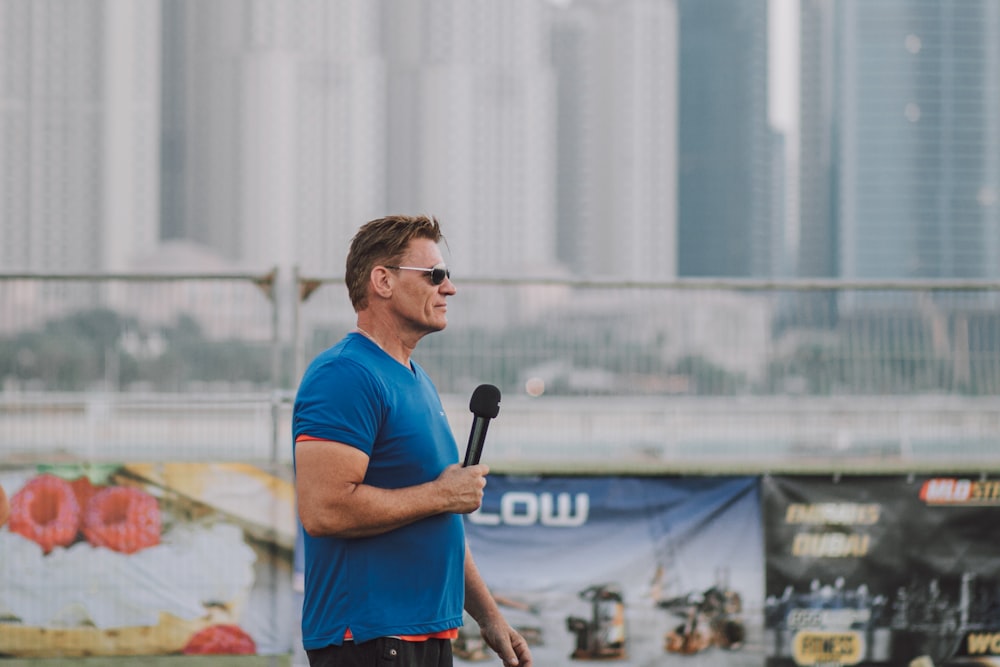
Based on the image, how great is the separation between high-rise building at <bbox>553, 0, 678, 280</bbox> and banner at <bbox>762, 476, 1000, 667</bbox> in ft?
527

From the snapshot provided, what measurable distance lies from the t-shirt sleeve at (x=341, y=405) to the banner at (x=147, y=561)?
4.36 m

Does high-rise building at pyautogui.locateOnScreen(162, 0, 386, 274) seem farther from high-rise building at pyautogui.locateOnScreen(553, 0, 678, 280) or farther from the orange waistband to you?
the orange waistband

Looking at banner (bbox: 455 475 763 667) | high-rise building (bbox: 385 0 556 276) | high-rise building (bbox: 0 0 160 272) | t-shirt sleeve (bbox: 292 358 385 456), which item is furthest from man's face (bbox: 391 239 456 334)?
high-rise building (bbox: 385 0 556 276)

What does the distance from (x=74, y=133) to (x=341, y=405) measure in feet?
493

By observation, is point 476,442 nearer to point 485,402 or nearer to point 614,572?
point 485,402

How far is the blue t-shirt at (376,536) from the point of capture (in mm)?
3193

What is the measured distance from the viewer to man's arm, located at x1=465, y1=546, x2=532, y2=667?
3.65 meters

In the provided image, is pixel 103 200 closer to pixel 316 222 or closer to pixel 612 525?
pixel 316 222

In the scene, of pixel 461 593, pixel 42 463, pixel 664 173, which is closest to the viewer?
pixel 461 593

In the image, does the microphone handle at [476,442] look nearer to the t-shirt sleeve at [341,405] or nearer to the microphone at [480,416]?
Result: the microphone at [480,416]

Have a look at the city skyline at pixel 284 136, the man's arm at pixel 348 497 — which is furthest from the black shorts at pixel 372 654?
the city skyline at pixel 284 136

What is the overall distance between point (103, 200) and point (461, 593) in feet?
484

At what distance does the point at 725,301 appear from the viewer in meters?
7.93

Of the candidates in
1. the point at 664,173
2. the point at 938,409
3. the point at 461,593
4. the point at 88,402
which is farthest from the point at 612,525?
the point at 664,173
